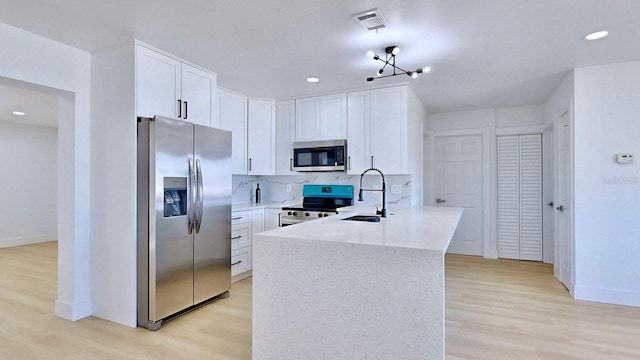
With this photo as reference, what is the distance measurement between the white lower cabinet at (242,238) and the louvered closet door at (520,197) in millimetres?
3838

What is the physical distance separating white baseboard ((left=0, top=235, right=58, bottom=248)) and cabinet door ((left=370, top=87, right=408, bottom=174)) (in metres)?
6.85

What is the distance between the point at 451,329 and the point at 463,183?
3262 millimetres

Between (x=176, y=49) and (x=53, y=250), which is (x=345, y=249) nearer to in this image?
(x=176, y=49)

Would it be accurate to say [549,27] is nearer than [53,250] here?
Yes

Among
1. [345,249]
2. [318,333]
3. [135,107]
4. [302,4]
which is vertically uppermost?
[302,4]

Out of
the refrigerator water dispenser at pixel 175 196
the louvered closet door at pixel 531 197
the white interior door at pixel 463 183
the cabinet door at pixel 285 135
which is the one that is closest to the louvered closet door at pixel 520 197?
the louvered closet door at pixel 531 197

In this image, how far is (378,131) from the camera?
4.12m

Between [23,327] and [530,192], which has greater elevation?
[530,192]

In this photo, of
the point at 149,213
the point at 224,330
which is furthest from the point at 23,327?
the point at 224,330

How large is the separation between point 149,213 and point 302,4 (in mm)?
2015

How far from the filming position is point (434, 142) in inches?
223

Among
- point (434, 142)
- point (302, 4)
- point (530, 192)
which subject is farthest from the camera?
point (434, 142)

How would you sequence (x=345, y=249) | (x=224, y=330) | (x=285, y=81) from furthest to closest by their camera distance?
(x=285, y=81) < (x=224, y=330) < (x=345, y=249)

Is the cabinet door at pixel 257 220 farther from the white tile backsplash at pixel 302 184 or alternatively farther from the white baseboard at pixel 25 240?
the white baseboard at pixel 25 240
